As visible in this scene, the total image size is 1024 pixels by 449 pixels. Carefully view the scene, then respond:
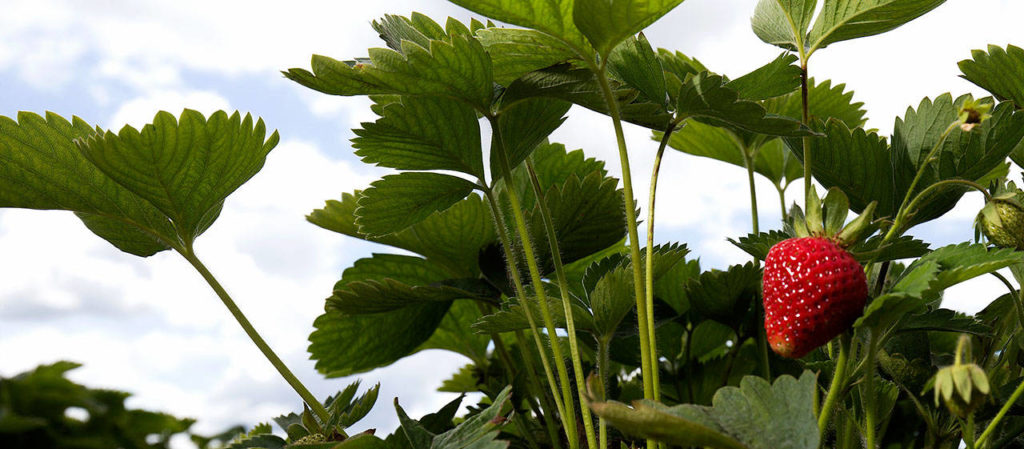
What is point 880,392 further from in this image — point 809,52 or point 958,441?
point 809,52

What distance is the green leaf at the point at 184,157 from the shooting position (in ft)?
2.48

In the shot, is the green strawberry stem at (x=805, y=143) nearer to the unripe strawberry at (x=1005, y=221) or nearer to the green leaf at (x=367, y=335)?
the unripe strawberry at (x=1005, y=221)

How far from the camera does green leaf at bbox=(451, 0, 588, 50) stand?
62 cm

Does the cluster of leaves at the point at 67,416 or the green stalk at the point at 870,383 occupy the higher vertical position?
the cluster of leaves at the point at 67,416

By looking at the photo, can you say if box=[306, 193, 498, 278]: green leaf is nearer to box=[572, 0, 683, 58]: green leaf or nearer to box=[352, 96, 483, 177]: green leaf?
box=[352, 96, 483, 177]: green leaf

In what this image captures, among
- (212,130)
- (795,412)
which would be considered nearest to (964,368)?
(795,412)

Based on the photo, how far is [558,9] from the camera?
64 cm

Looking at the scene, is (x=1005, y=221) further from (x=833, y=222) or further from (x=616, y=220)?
(x=616, y=220)

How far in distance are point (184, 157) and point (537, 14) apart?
0.38m

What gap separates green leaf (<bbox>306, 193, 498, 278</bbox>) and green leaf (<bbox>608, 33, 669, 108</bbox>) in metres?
0.32

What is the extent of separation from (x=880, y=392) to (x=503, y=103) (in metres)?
0.42

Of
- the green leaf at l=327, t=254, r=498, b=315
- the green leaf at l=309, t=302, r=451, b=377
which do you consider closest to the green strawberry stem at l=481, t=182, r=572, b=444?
the green leaf at l=327, t=254, r=498, b=315

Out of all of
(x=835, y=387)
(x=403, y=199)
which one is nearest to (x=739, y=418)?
(x=835, y=387)

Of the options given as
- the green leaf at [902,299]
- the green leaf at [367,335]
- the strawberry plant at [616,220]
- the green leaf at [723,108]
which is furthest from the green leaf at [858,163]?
the green leaf at [367,335]
